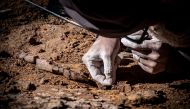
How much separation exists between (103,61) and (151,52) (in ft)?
1.01

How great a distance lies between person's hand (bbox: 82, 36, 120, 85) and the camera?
208cm

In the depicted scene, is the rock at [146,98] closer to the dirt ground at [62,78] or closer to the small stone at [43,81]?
the dirt ground at [62,78]

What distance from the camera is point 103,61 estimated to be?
2098 mm

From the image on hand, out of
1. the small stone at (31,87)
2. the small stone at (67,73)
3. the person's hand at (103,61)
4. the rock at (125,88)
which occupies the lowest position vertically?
the small stone at (31,87)

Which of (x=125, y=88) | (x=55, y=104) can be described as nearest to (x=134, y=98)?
(x=125, y=88)

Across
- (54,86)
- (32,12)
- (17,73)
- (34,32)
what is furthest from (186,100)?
(32,12)

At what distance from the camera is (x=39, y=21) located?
119 inches

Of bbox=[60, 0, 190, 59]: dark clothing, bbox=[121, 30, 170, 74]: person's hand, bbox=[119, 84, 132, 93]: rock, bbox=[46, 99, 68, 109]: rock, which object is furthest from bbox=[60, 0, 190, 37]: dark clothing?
bbox=[119, 84, 132, 93]: rock

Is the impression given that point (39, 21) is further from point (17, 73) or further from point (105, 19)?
point (105, 19)

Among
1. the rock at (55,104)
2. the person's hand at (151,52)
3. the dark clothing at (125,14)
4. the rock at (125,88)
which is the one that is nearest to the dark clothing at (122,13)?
the dark clothing at (125,14)

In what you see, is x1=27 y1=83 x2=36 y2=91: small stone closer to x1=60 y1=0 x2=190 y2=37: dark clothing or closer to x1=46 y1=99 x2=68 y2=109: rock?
x1=46 y1=99 x2=68 y2=109: rock

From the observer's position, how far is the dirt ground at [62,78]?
1.81m

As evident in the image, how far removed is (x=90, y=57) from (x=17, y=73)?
1.63 ft

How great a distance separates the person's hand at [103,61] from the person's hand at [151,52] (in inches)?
4.0
